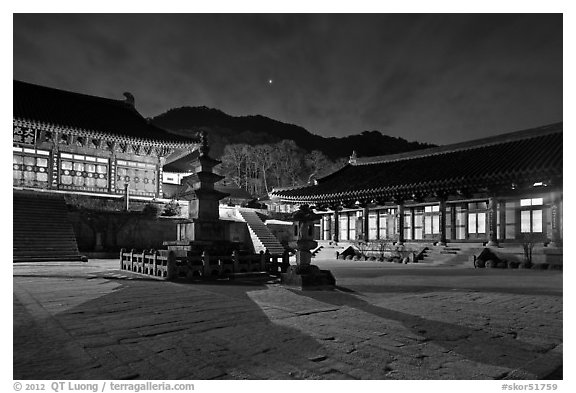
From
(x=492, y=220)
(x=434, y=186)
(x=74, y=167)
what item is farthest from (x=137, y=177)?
(x=492, y=220)

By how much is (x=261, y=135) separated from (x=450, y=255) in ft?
231

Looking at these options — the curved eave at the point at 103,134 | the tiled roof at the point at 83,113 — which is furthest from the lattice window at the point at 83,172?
the tiled roof at the point at 83,113

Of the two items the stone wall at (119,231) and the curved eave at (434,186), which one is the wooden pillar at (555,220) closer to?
the curved eave at (434,186)

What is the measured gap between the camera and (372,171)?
25.4m

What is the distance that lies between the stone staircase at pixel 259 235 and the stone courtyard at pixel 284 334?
55.0 feet

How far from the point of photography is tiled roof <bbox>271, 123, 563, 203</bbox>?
15281mm

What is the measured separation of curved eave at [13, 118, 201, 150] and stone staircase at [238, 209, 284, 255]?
6731 millimetres

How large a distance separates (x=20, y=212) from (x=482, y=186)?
2365 centimetres

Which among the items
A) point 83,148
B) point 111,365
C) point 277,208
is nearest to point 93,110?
point 83,148

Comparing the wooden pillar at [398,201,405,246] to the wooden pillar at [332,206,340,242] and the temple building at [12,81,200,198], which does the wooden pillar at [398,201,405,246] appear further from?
the temple building at [12,81,200,198]

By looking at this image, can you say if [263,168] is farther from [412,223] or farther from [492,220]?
[492,220]

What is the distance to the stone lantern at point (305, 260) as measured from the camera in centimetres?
903

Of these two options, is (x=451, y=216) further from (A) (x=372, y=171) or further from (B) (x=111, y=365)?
(B) (x=111, y=365)

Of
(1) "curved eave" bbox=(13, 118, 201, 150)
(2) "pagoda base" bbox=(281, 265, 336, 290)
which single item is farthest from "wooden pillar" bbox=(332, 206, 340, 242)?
(2) "pagoda base" bbox=(281, 265, 336, 290)
